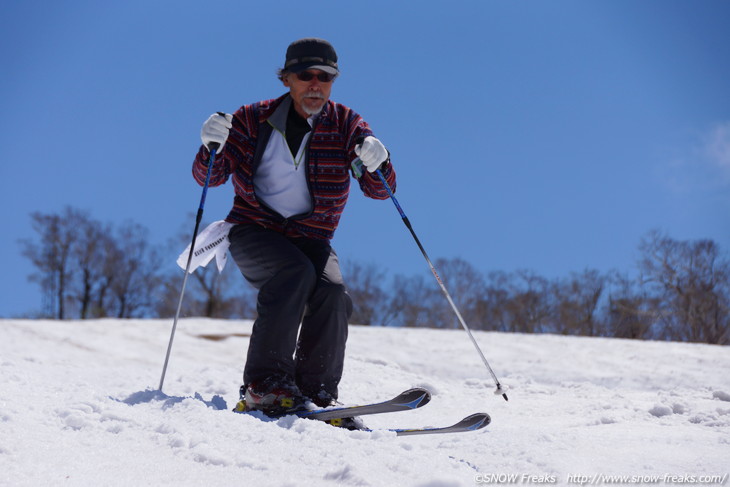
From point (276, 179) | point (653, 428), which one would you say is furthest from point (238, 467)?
point (653, 428)

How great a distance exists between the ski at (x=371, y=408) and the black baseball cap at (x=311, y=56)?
1.71m

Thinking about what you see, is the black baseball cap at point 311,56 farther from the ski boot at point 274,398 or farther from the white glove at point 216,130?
the ski boot at point 274,398

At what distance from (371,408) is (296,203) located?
1200 millimetres

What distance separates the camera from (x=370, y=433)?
2.38m

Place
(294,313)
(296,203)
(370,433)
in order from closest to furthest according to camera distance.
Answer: (370,433), (294,313), (296,203)

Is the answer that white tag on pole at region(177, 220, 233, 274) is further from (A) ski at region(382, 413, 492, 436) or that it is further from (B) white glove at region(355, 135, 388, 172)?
(A) ski at region(382, 413, 492, 436)

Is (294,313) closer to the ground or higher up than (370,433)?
higher up

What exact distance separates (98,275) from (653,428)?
78.2ft

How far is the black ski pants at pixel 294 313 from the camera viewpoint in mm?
3021

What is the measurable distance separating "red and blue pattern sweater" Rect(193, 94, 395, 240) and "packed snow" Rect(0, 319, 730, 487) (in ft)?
3.25

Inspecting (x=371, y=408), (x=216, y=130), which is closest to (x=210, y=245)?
Result: (x=216, y=130)

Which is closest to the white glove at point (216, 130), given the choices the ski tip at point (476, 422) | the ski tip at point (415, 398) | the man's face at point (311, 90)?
the man's face at point (311, 90)

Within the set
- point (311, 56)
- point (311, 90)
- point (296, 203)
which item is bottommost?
point (296, 203)

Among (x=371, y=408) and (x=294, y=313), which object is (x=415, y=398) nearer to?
(x=371, y=408)
